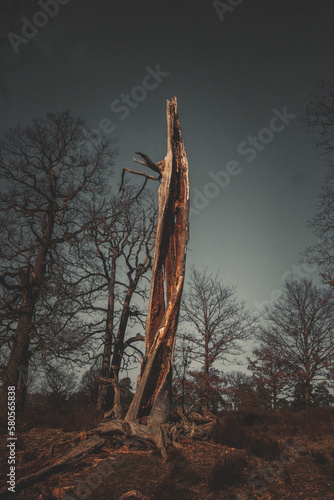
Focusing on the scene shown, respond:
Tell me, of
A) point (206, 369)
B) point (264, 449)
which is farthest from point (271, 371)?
point (264, 449)

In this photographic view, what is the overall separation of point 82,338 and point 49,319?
2000mm

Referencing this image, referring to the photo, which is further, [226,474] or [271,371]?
[271,371]

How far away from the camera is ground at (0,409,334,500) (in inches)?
125

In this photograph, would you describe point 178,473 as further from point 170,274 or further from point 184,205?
point 184,205

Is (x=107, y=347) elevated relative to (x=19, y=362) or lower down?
elevated

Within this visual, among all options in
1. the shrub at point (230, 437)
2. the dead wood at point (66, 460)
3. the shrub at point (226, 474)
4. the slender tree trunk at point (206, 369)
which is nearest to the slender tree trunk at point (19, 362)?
the dead wood at point (66, 460)

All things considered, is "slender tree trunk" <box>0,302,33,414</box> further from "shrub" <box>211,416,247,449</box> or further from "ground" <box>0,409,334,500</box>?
"shrub" <box>211,416,247,449</box>

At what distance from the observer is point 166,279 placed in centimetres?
630

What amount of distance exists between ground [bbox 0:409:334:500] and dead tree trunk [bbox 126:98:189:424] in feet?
2.99

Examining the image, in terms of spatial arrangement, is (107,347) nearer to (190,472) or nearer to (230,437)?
(230,437)

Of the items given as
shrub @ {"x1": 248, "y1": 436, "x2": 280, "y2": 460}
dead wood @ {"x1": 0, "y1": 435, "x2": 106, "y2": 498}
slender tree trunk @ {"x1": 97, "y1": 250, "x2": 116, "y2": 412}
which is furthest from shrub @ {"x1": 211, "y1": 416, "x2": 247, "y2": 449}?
slender tree trunk @ {"x1": 97, "y1": 250, "x2": 116, "y2": 412}

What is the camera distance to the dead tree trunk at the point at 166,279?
5.26 meters

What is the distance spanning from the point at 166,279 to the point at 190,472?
146 inches

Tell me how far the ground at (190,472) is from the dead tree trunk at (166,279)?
912 mm
